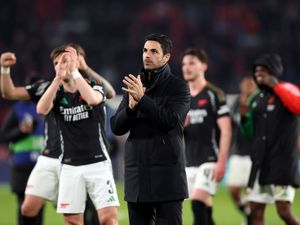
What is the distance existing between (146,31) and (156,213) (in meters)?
16.4

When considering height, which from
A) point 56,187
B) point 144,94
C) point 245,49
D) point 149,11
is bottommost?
point 56,187

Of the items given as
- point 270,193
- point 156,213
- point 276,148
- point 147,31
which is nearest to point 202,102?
point 276,148

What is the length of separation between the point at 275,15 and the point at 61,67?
54.0ft

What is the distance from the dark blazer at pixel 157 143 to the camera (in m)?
6.21

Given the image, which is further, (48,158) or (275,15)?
(275,15)

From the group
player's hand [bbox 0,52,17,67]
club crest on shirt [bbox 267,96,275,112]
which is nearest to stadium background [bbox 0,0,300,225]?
club crest on shirt [bbox 267,96,275,112]

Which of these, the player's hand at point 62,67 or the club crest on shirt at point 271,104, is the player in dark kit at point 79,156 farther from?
the club crest on shirt at point 271,104

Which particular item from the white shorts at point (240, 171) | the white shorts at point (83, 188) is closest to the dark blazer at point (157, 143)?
the white shorts at point (83, 188)

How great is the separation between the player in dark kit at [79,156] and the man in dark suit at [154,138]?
0.86 meters

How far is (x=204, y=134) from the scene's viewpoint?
29.6ft

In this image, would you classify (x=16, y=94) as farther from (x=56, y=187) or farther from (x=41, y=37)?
(x=41, y=37)

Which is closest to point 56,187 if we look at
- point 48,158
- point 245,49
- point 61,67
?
point 48,158

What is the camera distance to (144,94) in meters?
6.12

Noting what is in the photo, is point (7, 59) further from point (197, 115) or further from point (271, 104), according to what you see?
point (271, 104)
